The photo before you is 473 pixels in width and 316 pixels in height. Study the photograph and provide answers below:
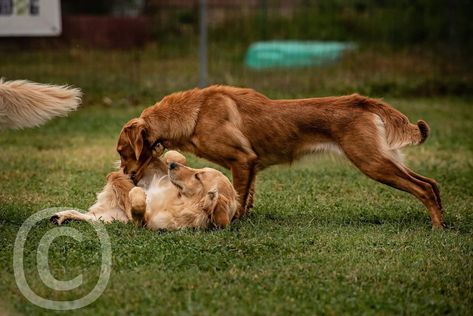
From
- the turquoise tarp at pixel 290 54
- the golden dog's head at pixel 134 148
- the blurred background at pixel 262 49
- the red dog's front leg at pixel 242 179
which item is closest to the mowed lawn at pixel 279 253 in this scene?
the red dog's front leg at pixel 242 179

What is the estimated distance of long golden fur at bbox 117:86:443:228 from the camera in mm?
6102

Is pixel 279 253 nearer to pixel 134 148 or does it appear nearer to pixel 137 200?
pixel 137 200

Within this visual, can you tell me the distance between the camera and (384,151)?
610cm

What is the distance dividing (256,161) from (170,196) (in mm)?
976

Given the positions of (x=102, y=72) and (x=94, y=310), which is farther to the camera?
(x=102, y=72)

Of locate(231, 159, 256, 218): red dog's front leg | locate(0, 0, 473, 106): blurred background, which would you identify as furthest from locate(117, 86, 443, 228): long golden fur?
locate(0, 0, 473, 106): blurred background

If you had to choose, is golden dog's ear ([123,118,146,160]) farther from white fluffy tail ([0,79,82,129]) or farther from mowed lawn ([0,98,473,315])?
mowed lawn ([0,98,473,315])

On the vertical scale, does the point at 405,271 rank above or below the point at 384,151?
below

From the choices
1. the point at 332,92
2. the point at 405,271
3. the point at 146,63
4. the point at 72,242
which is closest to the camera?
the point at 405,271

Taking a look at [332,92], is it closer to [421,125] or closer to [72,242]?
[421,125]

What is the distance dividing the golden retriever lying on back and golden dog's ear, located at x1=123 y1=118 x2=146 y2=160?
0.35 m

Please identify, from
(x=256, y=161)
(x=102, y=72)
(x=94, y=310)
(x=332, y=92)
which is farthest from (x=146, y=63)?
(x=94, y=310)

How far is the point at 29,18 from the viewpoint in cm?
1148

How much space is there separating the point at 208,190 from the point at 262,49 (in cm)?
891
